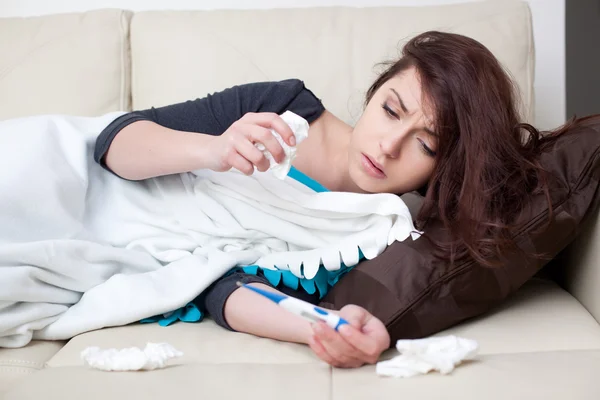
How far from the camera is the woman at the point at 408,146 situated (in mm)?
1147

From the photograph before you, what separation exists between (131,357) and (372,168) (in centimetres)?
Result: 56

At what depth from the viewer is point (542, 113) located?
1961mm

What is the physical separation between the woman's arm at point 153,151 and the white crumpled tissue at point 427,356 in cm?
47

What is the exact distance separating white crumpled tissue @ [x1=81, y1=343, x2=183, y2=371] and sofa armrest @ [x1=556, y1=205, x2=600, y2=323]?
28.1 inches

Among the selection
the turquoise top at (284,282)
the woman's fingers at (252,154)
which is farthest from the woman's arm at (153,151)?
the turquoise top at (284,282)

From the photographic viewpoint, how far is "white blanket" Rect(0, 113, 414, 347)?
1198 millimetres

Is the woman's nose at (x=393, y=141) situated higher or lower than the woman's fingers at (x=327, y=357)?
higher

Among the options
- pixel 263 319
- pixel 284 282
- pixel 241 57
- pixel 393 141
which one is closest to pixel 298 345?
pixel 263 319

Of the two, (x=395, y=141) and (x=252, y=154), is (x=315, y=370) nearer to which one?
(x=252, y=154)

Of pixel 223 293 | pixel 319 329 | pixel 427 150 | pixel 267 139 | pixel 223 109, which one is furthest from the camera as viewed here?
pixel 223 109

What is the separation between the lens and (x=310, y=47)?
1.69m

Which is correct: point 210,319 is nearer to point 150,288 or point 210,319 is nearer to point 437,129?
point 150,288

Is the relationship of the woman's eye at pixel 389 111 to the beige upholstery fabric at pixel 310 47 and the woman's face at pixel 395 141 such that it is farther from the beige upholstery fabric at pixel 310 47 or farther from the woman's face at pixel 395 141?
the beige upholstery fabric at pixel 310 47

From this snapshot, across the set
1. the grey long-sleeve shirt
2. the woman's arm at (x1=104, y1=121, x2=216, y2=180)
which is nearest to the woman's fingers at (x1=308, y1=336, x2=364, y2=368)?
the woman's arm at (x1=104, y1=121, x2=216, y2=180)
